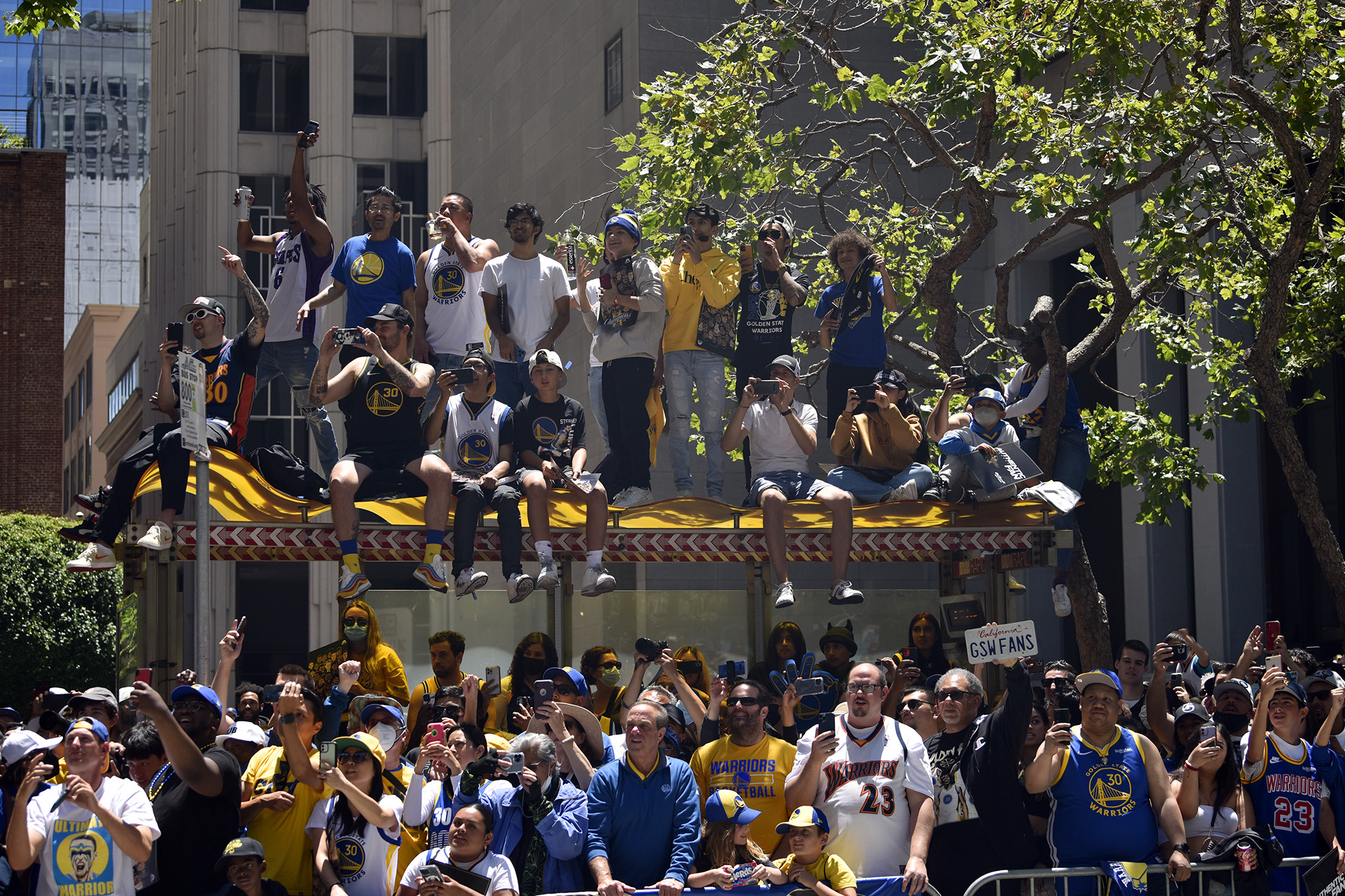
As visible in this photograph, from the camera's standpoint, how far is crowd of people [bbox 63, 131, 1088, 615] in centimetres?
1188

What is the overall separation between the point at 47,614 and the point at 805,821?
1196 inches

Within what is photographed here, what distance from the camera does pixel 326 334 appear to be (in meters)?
11.8

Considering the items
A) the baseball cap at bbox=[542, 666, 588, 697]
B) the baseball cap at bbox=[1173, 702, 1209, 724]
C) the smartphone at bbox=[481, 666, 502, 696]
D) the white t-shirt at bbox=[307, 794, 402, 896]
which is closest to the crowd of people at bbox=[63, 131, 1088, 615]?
the smartphone at bbox=[481, 666, 502, 696]

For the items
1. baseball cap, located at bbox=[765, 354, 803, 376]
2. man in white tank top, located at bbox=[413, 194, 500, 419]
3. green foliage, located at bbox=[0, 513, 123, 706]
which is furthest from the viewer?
green foliage, located at bbox=[0, 513, 123, 706]

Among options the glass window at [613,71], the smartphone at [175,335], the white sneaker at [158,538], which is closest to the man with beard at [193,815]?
the white sneaker at [158,538]

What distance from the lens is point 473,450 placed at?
12266 millimetres

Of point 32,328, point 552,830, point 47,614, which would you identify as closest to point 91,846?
point 552,830

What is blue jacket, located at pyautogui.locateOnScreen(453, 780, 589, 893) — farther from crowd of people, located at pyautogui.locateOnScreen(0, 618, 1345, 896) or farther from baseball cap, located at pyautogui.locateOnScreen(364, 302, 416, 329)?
baseball cap, located at pyautogui.locateOnScreen(364, 302, 416, 329)

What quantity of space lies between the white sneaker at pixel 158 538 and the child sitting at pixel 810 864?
19.6 feet

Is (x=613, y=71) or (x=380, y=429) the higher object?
(x=613, y=71)

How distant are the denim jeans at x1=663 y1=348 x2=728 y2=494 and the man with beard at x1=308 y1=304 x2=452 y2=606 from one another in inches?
97.0

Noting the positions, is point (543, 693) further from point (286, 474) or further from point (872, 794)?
point (286, 474)

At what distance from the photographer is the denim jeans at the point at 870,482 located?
1302 cm

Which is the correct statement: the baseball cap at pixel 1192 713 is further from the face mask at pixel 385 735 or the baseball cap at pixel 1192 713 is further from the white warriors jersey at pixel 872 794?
the face mask at pixel 385 735
